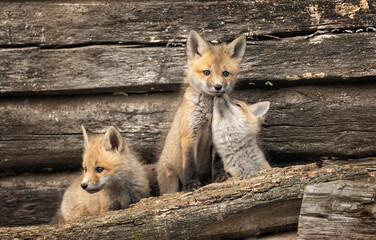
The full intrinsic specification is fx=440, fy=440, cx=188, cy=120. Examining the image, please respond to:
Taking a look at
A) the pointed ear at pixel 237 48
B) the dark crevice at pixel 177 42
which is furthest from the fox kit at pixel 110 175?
the pointed ear at pixel 237 48

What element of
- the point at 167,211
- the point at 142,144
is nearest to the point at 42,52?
the point at 142,144

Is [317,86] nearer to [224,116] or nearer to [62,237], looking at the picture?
[224,116]

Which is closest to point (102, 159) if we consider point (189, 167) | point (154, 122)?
point (189, 167)

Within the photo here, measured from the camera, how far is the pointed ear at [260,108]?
12.4 ft

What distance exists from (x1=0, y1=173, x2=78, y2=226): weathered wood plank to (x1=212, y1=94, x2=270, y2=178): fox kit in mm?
1659

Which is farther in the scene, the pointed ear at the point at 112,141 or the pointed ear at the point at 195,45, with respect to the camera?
the pointed ear at the point at 195,45

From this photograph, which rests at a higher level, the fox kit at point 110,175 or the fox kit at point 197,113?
the fox kit at point 197,113

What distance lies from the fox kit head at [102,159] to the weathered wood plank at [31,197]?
1.00 metres

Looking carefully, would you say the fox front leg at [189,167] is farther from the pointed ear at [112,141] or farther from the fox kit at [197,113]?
the pointed ear at [112,141]

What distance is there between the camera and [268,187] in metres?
2.99

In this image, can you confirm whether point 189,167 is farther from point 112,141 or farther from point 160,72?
point 160,72

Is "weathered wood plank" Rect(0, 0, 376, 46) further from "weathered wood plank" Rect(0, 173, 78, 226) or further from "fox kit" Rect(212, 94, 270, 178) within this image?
"weathered wood plank" Rect(0, 173, 78, 226)

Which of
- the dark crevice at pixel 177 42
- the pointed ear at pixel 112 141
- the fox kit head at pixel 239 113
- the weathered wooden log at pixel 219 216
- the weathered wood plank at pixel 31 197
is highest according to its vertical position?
the dark crevice at pixel 177 42

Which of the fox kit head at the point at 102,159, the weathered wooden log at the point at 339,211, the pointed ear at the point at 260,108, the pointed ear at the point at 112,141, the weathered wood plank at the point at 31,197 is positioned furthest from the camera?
the weathered wood plank at the point at 31,197
